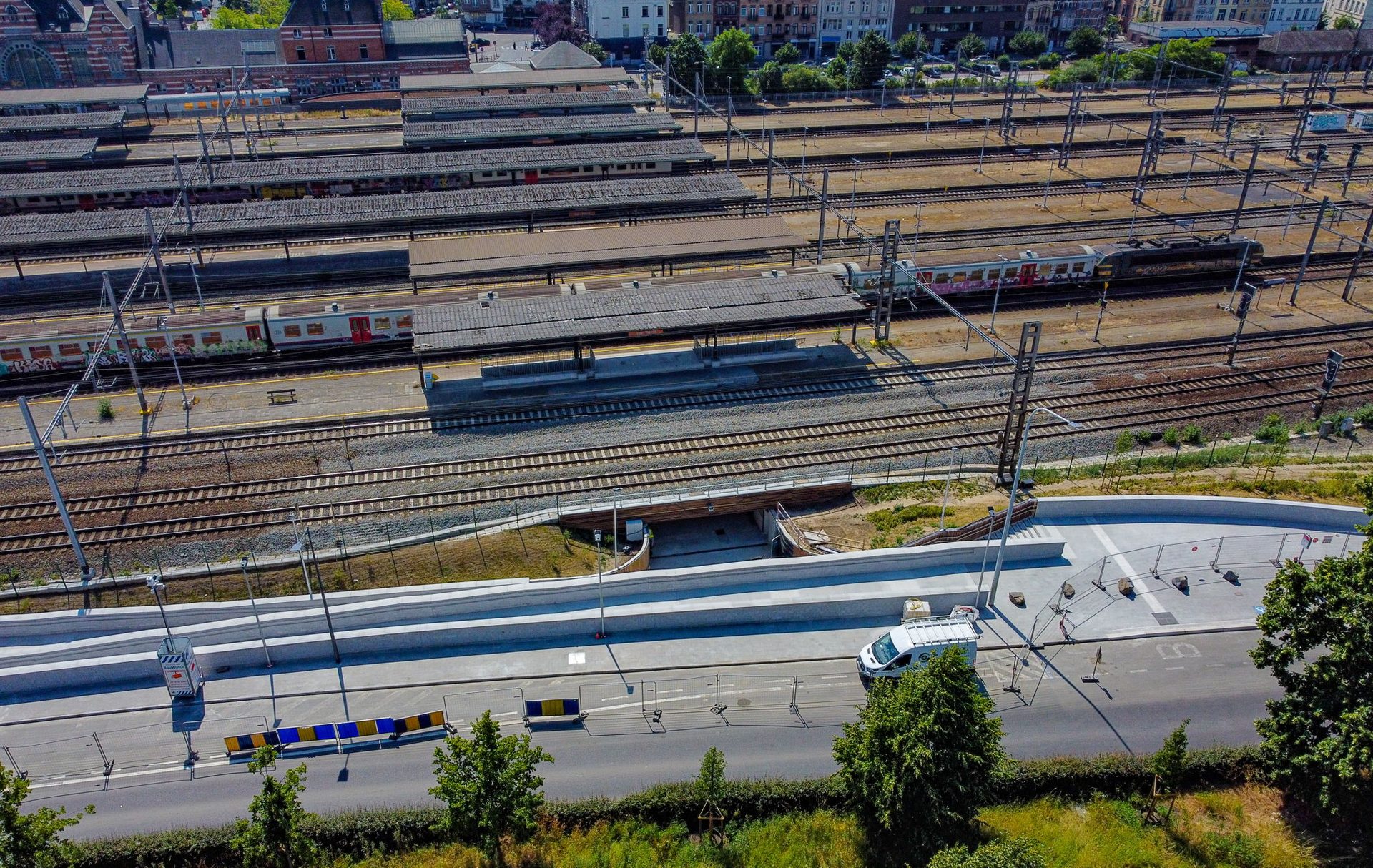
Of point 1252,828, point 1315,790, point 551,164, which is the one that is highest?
point 551,164

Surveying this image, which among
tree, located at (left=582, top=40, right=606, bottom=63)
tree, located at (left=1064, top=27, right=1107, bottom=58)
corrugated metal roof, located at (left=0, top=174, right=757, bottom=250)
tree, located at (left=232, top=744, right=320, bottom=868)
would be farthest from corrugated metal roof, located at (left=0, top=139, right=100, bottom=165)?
tree, located at (left=1064, top=27, right=1107, bottom=58)

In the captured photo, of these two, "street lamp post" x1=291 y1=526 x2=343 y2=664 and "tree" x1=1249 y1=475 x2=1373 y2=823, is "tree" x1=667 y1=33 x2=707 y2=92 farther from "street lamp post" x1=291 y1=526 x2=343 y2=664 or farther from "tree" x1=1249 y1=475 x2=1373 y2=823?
"tree" x1=1249 y1=475 x2=1373 y2=823

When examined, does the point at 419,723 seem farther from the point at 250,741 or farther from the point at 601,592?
the point at 601,592

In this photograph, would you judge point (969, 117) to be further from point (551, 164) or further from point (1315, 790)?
point (1315, 790)

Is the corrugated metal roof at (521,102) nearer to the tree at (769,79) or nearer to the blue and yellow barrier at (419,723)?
the tree at (769,79)

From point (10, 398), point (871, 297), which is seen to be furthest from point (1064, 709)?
point (10, 398)

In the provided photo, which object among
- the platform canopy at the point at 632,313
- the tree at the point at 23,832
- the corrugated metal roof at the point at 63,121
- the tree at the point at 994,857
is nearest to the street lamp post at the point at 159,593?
the tree at the point at 23,832

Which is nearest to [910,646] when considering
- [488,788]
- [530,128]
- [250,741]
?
[488,788]
